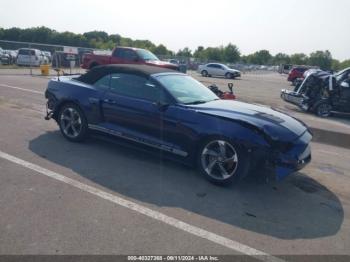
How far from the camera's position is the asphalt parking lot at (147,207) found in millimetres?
3479

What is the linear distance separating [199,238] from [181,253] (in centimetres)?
35

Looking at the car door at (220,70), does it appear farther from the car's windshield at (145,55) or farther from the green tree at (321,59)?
the green tree at (321,59)

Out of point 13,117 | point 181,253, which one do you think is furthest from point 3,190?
point 13,117

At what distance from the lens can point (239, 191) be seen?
16.1 ft

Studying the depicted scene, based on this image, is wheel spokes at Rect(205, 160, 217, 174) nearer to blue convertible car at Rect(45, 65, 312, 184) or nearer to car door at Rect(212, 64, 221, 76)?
blue convertible car at Rect(45, 65, 312, 184)

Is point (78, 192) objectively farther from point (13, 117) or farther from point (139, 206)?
point (13, 117)

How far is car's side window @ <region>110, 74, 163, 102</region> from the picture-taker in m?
5.64

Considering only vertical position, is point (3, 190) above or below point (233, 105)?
below

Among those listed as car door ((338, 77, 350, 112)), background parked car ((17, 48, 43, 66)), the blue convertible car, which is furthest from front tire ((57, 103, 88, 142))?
background parked car ((17, 48, 43, 66))

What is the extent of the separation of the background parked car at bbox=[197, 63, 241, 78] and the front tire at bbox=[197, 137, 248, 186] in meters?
31.1

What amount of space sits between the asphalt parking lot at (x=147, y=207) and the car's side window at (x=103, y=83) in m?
1.07

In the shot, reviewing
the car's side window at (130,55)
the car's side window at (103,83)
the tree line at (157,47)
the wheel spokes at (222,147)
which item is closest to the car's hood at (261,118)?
Result: the wheel spokes at (222,147)

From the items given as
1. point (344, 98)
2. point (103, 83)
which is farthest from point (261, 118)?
point (344, 98)

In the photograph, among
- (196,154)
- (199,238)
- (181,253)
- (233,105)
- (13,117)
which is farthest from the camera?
(13,117)
